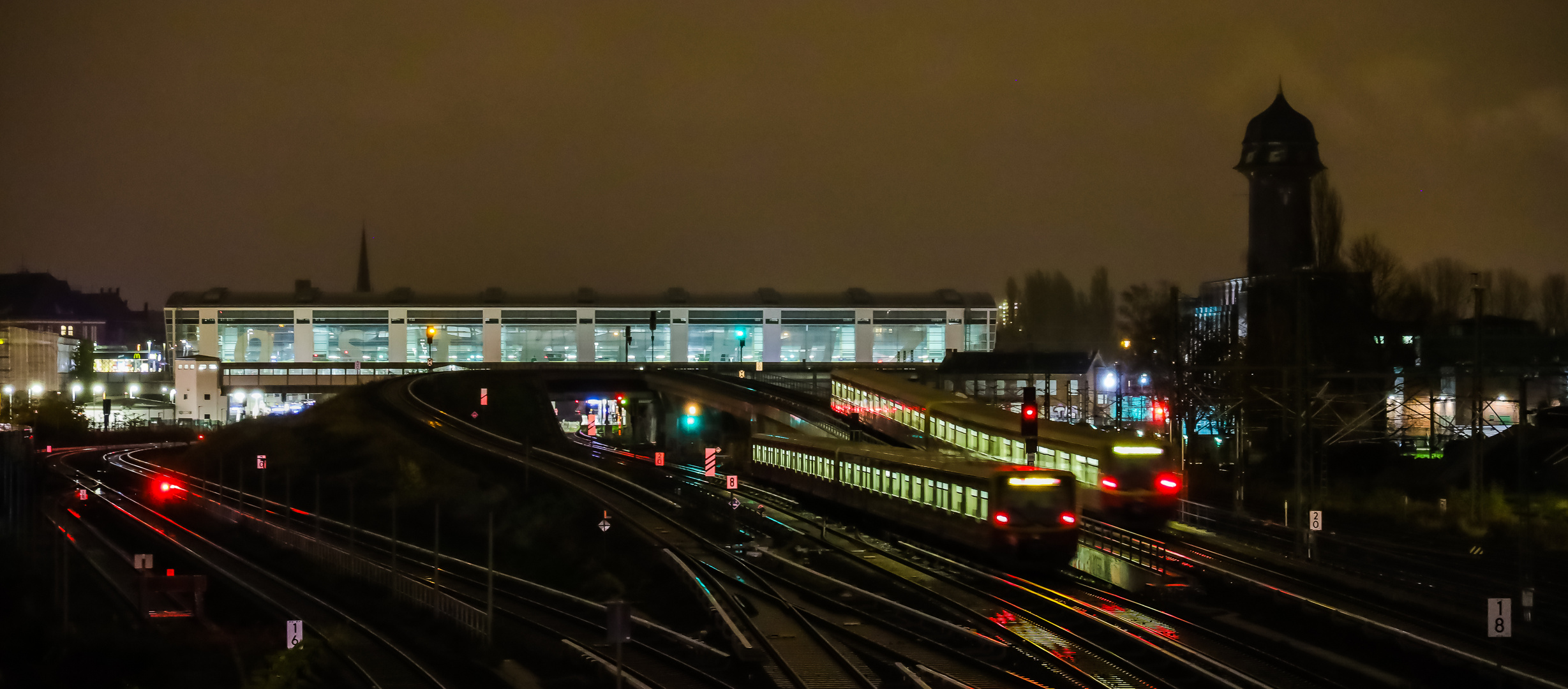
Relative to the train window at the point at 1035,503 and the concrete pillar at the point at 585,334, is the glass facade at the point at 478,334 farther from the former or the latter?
the train window at the point at 1035,503

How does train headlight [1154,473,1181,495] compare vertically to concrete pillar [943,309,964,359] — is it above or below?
below

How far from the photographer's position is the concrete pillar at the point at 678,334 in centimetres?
12400

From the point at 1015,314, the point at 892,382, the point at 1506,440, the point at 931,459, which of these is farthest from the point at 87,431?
the point at 1015,314

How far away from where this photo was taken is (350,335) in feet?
403

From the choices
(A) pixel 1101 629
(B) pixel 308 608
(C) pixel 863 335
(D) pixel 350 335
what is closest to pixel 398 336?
(D) pixel 350 335

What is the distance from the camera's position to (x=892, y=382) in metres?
60.7

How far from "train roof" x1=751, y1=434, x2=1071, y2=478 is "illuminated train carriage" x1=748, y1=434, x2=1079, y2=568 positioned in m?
0.04

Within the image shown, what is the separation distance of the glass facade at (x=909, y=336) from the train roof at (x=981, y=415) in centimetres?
6145

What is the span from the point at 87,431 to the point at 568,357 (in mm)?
39887

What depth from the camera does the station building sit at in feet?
403

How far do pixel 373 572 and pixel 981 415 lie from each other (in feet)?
71.4

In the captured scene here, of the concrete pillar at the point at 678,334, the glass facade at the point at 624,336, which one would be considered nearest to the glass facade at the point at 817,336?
the concrete pillar at the point at 678,334

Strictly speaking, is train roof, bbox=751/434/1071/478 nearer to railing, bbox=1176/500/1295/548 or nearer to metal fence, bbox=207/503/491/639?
railing, bbox=1176/500/1295/548

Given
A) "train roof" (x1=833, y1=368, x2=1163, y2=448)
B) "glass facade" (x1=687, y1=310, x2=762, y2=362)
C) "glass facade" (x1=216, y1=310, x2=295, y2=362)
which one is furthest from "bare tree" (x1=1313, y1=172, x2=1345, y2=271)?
"glass facade" (x1=216, y1=310, x2=295, y2=362)
